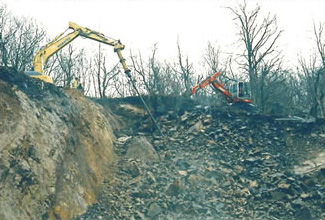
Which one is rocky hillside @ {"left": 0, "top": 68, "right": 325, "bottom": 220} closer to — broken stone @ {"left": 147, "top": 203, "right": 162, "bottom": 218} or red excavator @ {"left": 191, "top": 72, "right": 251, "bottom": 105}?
broken stone @ {"left": 147, "top": 203, "right": 162, "bottom": 218}

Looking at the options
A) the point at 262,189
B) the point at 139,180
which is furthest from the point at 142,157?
the point at 262,189

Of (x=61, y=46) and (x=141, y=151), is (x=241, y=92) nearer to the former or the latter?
(x=141, y=151)

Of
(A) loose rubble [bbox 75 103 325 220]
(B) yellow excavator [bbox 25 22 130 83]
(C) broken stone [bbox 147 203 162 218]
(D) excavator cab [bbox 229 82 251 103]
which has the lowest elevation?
(C) broken stone [bbox 147 203 162 218]

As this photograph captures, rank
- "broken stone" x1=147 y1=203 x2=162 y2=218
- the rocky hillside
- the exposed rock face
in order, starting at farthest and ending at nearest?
"broken stone" x1=147 y1=203 x2=162 y2=218
the rocky hillside
the exposed rock face

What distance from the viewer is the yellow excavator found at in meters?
11.0

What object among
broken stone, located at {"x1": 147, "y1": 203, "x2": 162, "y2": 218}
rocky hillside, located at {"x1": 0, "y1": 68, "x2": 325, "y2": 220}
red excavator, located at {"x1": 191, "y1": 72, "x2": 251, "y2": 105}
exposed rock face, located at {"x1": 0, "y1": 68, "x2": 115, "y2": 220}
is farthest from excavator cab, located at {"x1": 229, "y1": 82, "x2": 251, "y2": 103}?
broken stone, located at {"x1": 147, "y1": 203, "x2": 162, "y2": 218}

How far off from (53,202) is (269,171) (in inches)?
314

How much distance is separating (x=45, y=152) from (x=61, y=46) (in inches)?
239

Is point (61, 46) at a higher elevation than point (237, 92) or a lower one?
higher

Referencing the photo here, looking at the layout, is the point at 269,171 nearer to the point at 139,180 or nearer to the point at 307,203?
the point at 307,203

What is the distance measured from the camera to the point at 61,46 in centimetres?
1220

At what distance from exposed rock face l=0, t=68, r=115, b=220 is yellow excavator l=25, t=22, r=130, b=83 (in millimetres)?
1116

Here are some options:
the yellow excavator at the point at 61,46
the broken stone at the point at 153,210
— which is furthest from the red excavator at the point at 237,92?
the broken stone at the point at 153,210

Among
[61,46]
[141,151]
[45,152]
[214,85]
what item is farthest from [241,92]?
[45,152]
